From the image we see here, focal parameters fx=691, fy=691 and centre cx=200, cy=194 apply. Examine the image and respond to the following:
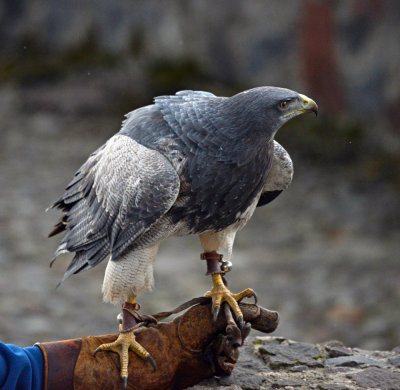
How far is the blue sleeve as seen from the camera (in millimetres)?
→ 3125

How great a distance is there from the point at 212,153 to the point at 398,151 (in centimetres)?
682

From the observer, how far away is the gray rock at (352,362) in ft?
13.4

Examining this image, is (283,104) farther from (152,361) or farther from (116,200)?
(152,361)

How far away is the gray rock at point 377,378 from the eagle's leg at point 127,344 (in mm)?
1169

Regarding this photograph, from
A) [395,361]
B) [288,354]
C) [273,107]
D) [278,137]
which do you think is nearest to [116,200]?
[273,107]

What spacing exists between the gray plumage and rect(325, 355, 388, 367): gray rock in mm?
1099

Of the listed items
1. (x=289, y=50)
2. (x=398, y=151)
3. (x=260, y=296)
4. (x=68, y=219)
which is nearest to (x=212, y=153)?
(x=68, y=219)

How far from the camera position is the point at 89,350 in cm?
346

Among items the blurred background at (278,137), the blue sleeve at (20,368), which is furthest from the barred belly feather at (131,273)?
the blurred background at (278,137)

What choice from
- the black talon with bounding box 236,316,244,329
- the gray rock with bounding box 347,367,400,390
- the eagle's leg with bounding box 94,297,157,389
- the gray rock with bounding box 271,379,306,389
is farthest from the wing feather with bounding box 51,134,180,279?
the gray rock with bounding box 347,367,400,390

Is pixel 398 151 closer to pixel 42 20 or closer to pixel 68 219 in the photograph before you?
pixel 68 219

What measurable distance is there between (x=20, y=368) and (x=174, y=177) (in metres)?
1.13

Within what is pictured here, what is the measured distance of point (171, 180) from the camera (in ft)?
10.8

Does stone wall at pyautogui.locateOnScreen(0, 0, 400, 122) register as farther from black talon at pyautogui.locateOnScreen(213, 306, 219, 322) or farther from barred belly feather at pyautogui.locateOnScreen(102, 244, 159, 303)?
barred belly feather at pyautogui.locateOnScreen(102, 244, 159, 303)
